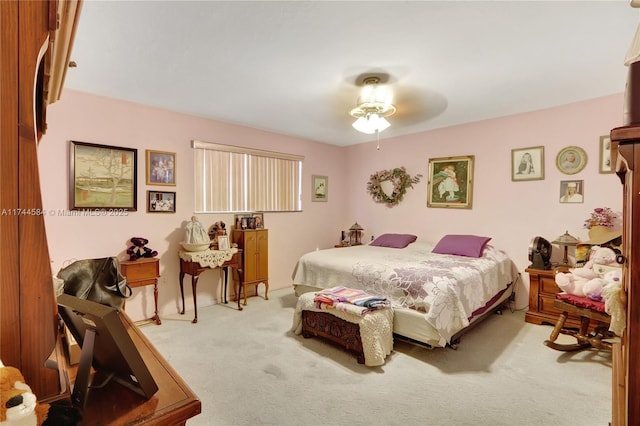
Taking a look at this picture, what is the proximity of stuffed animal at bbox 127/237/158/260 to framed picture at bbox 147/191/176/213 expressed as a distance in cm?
37

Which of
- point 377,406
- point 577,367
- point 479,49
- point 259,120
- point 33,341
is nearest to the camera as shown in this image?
point 33,341

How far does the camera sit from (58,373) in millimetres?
646

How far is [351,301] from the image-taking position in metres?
2.67

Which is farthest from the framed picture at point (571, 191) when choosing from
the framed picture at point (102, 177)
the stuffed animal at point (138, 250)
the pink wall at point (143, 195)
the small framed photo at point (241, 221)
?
the framed picture at point (102, 177)


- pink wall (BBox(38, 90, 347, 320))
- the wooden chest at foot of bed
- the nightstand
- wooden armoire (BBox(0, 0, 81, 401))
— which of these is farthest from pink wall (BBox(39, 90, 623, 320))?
wooden armoire (BBox(0, 0, 81, 401))

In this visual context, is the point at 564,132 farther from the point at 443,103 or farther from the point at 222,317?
the point at 222,317

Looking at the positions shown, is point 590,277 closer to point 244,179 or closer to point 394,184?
point 394,184

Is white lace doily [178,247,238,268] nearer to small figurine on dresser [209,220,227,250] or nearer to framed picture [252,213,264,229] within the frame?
small figurine on dresser [209,220,227,250]

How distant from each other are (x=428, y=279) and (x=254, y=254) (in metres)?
2.32

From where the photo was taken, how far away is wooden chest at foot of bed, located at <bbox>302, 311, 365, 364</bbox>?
2564 mm

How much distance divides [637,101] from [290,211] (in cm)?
444

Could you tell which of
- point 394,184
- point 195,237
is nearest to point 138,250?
point 195,237

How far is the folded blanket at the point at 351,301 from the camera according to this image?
8.46ft

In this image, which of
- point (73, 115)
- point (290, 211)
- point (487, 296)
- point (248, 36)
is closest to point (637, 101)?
point (248, 36)
